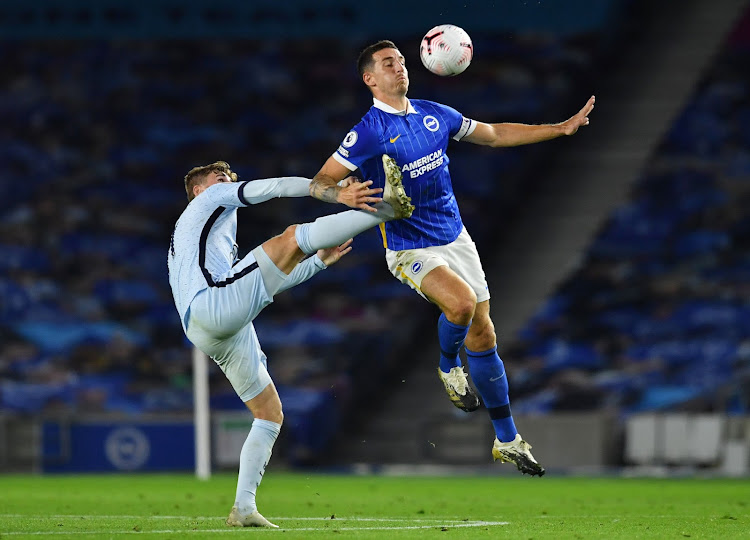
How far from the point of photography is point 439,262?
29.0 feet

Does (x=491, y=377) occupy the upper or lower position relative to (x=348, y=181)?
lower

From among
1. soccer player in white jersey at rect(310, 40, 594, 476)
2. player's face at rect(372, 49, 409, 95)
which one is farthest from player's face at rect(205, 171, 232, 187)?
player's face at rect(372, 49, 409, 95)

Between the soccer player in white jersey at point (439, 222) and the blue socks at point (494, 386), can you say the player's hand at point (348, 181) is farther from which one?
the blue socks at point (494, 386)

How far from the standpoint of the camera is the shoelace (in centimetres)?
888

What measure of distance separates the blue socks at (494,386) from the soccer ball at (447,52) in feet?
6.59

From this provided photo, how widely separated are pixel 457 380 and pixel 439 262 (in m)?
0.83

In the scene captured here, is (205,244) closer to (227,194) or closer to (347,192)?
(227,194)

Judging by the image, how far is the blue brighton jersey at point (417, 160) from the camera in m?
8.72

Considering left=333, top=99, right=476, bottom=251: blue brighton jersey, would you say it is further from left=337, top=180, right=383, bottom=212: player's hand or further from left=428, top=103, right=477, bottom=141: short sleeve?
left=337, top=180, right=383, bottom=212: player's hand

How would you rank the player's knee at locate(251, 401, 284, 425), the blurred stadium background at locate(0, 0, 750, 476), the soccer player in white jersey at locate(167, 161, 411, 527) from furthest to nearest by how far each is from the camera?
the blurred stadium background at locate(0, 0, 750, 476) → the player's knee at locate(251, 401, 284, 425) → the soccer player in white jersey at locate(167, 161, 411, 527)

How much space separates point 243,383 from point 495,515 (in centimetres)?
242

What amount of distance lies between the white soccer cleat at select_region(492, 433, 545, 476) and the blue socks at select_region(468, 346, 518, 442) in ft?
0.17

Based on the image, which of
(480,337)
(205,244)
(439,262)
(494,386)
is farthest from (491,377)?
(205,244)

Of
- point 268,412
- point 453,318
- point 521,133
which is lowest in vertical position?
point 268,412
